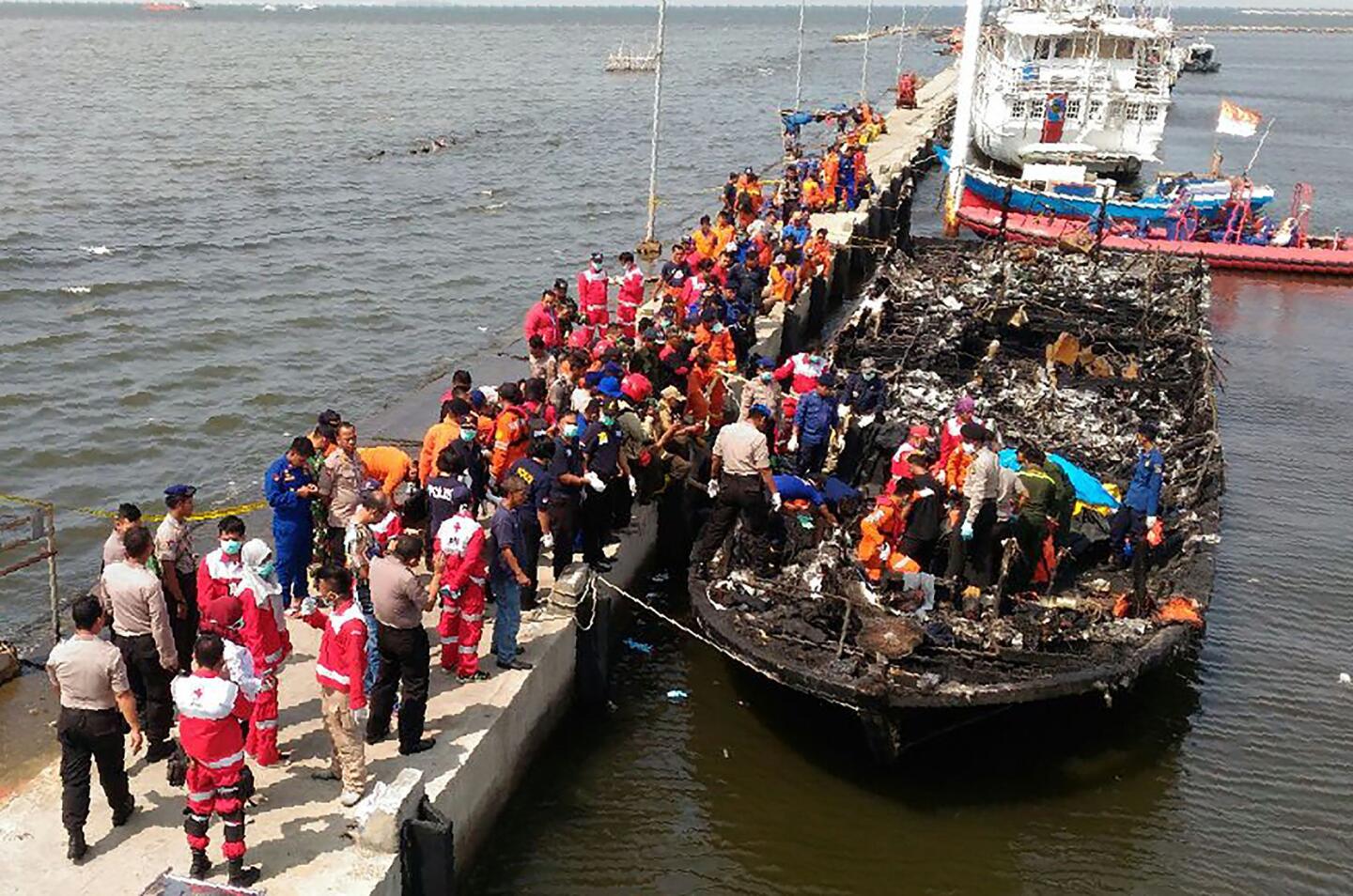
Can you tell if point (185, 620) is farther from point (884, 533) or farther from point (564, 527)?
point (884, 533)

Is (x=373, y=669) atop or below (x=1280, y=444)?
atop

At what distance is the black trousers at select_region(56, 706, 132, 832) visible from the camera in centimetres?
646

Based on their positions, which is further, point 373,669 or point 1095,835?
point 1095,835

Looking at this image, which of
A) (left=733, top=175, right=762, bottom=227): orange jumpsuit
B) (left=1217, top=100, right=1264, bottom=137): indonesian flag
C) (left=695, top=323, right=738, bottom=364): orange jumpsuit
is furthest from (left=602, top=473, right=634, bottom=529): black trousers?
(left=1217, top=100, right=1264, bottom=137): indonesian flag

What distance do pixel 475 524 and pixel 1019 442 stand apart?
7.57 m

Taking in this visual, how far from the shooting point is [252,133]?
5028cm

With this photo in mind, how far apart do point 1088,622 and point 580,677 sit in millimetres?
4101

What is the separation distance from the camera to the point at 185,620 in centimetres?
803

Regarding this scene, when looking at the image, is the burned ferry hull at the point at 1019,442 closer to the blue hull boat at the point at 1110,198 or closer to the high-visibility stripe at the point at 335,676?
the high-visibility stripe at the point at 335,676

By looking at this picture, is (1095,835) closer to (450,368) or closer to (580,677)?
(580,677)

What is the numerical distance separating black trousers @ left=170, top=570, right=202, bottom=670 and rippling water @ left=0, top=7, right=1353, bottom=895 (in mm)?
2465

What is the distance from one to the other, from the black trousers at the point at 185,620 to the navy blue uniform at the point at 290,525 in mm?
683

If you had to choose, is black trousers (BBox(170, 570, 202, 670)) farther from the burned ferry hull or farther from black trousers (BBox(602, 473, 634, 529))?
the burned ferry hull

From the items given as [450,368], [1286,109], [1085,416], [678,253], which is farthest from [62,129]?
[1286,109]
